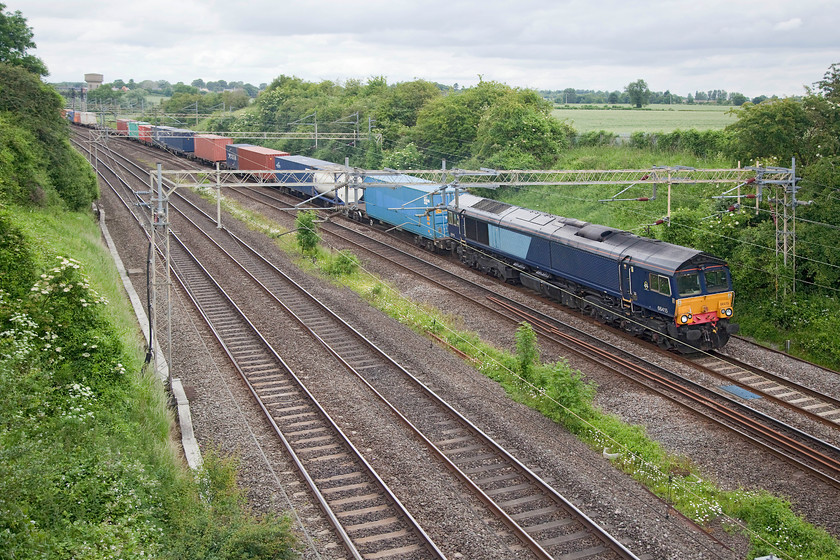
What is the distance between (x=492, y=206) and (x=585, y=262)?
8367 mm

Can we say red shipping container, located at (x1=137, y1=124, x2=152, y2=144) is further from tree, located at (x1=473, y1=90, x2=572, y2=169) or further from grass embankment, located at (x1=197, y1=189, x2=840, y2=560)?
grass embankment, located at (x1=197, y1=189, x2=840, y2=560)

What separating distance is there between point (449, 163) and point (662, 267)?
1525 inches

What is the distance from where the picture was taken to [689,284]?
70.8 feet

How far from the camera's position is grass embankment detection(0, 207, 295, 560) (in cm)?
1038

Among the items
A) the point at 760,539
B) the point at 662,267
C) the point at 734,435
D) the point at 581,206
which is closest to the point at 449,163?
the point at 581,206

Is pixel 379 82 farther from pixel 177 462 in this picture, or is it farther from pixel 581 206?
pixel 177 462

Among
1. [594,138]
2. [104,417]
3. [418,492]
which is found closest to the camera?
[418,492]

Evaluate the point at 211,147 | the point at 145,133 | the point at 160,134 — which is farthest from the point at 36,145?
the point at 145,133

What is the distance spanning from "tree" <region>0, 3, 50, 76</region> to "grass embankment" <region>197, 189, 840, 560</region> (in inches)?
1185

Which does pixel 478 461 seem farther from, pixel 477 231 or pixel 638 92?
pixel 638 92

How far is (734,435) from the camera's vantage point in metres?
16.4

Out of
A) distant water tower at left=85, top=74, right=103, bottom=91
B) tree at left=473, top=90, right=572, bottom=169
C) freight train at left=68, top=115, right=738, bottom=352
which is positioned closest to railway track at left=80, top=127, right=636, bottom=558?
freight train at left=68, top=115, right=738, bottom=352

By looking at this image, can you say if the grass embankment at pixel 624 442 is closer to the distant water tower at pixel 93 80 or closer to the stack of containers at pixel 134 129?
the stack of containers at pixel 134 129

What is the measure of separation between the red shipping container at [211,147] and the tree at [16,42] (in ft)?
68.7
